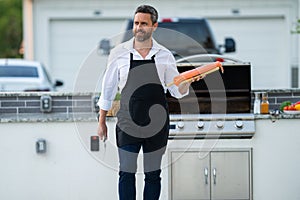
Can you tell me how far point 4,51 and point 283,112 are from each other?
23.1 metres

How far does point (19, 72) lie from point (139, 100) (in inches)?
284

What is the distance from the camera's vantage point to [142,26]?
478 cm

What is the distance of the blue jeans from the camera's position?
4.81 m

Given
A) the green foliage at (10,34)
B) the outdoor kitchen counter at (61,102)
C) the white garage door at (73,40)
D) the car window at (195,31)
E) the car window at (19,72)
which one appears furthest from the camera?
the green foliage at (10,34)

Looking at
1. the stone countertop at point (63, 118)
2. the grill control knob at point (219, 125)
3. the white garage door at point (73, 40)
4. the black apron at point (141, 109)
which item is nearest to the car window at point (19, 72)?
the white garage door at point (73, 40)

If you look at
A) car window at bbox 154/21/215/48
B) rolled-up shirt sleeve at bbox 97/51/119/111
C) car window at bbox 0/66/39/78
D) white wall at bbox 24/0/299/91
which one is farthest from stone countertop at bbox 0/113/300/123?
white wall at bbox 24/0/299/91

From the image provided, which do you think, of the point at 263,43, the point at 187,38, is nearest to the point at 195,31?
the point at 187,38

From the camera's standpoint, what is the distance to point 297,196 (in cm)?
589

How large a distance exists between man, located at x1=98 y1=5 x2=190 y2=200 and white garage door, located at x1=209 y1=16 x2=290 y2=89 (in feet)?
32.0

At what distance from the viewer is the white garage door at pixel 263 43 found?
1450 centimetres

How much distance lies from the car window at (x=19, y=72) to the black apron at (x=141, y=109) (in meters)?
6.90

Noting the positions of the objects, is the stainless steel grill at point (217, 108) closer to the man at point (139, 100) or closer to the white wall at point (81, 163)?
the white wall at point (81, 163)

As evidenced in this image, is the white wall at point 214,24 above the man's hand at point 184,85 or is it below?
above

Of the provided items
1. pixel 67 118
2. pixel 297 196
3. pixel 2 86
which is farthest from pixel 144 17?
pixel 2 86
